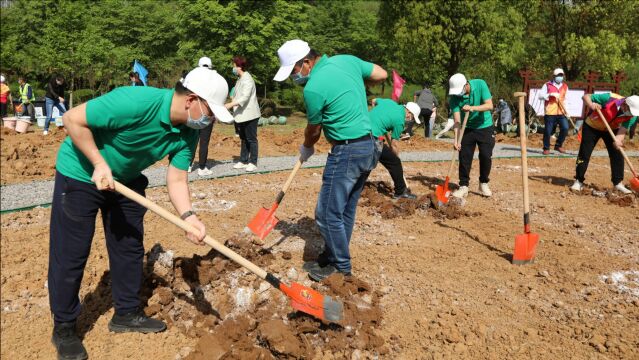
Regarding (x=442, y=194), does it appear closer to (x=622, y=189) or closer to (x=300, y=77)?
(x=622, y=189)

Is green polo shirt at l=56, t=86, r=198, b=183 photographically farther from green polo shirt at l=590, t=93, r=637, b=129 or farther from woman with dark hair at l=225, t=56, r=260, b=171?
green polo shirt at l=590, t=93, r=637, b=129

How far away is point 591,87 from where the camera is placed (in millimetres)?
16656

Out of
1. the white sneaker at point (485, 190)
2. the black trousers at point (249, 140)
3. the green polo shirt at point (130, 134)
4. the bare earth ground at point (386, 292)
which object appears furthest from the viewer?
the black trousers at point (249, 140)

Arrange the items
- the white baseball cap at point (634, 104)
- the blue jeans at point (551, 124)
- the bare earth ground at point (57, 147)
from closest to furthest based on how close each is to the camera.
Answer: the white baseball cap at point (634, 104)
the bare earth ground at point (57, 147)
the blue jeans at point (551, 124)

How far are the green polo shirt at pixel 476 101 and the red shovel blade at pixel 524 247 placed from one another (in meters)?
2.38

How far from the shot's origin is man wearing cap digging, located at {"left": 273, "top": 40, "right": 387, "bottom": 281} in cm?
350

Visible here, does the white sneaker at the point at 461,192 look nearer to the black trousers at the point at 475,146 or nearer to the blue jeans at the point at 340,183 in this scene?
the black trousers at the point at 475,146

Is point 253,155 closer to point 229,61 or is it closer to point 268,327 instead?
point 268,327

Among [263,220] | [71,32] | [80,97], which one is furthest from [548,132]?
[71,32]

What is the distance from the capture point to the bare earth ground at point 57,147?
786 cm

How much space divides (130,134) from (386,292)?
2.33 meters

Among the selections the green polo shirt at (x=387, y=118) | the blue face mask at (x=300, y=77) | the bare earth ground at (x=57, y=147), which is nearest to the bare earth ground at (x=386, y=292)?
the green polo shirt at (x=387, y=118)

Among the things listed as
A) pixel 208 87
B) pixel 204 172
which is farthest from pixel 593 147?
pixel 208 87

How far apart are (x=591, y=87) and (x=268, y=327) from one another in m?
17.2
